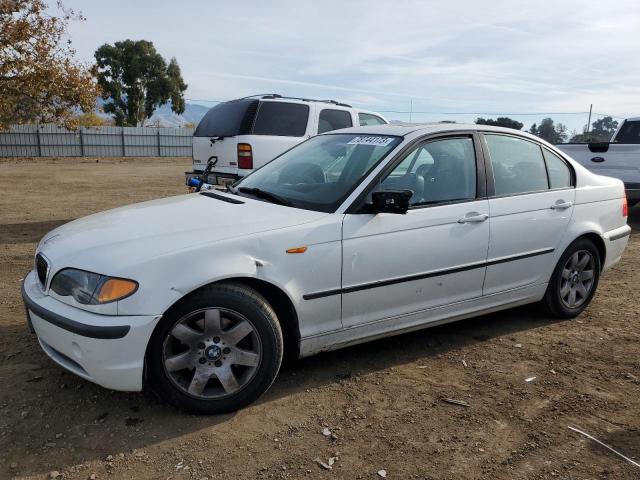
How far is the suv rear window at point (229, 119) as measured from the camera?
8.37 m

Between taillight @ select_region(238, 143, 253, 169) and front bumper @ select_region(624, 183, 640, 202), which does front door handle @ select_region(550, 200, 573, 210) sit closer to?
taillight @ select_region(238, 143, 253, 169)

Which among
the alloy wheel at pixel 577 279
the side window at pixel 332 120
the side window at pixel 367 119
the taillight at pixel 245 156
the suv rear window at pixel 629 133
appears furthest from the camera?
the suv rear window at pixel 629 133

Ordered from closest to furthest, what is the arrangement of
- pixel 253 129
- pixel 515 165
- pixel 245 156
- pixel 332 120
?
pixel 515 165
pixel 245 156
pixel 253 129
pixel 332 120

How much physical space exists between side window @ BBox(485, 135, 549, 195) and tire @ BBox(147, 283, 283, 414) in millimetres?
2150

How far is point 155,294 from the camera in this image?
2.78 m

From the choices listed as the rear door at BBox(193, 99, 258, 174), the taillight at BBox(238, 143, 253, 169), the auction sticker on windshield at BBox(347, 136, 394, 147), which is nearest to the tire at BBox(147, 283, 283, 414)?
the auction sticker on windshield at BBox(347, 136, 394, 147)

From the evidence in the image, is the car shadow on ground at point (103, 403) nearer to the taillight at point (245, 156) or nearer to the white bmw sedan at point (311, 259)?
the white bmw sedan at point (311, 259)

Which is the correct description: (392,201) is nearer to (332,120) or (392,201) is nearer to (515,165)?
(515,165)

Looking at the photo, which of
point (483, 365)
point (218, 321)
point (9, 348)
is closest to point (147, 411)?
point (218, 321)

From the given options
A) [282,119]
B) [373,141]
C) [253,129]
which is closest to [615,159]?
[282,119]

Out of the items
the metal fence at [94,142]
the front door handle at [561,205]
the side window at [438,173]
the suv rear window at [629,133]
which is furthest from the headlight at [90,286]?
the metal fence at [94,142]

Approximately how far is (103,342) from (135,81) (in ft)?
170

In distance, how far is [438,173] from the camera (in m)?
3.92

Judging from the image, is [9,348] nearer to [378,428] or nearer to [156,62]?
[378,428]
